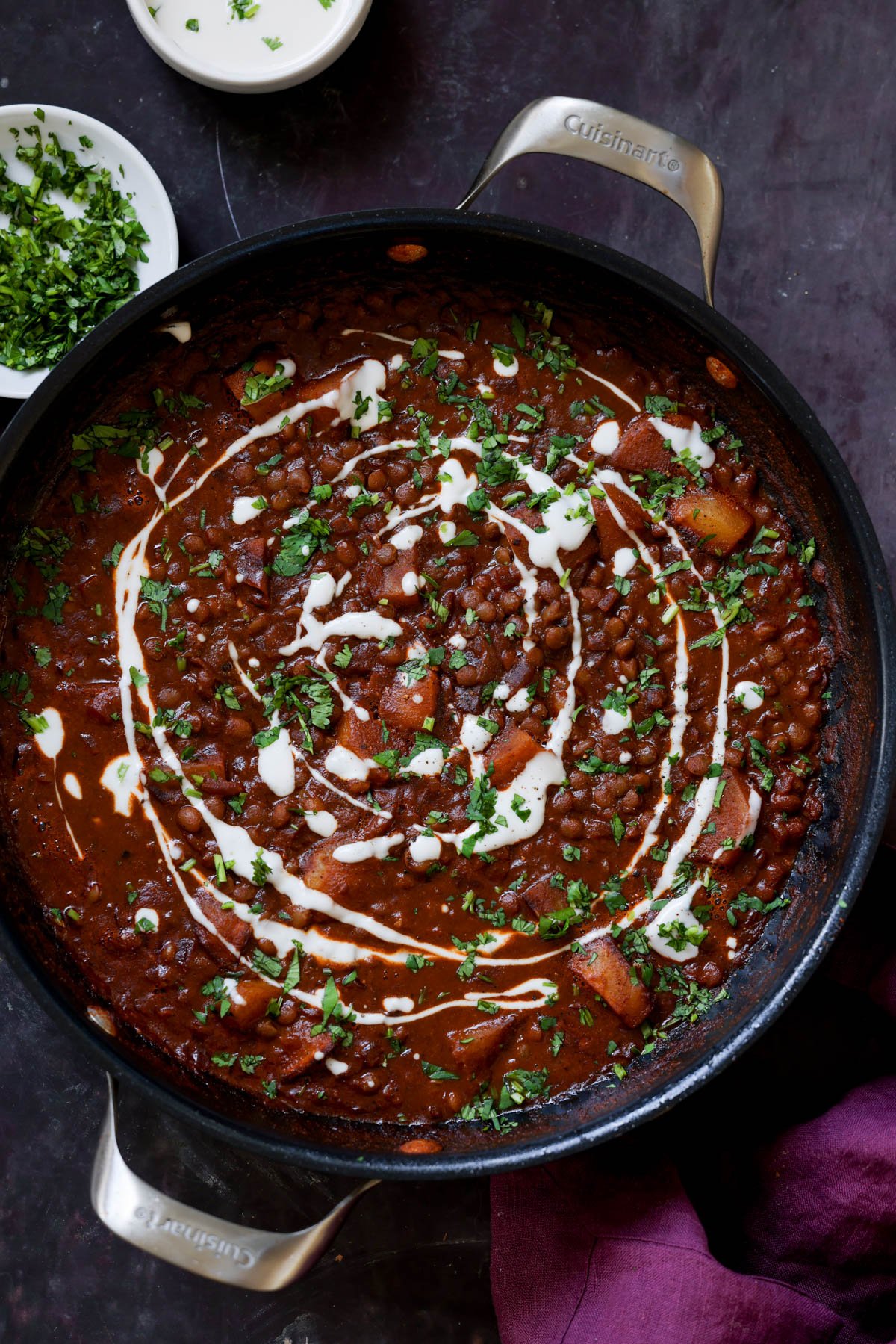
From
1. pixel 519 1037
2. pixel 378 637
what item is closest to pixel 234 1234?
pixel 519 1037

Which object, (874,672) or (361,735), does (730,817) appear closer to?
(874,672)

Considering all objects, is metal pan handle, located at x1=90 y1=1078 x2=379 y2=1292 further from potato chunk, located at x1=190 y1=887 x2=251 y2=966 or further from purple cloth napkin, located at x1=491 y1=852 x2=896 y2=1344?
purple cloth napkin, located at x1=491 y1=852 x2=896 y2=1344

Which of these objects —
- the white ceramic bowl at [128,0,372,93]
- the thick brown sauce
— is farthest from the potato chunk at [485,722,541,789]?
the white ceramic bowl at [128,0,372,93]

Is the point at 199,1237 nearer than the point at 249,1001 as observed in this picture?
Yes

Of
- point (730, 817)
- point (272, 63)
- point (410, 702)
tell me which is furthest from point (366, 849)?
point (272, 63)

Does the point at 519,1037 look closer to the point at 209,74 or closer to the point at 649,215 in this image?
the point at 649,215
